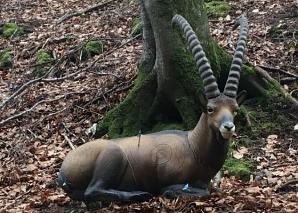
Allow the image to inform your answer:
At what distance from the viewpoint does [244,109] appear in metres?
8.80

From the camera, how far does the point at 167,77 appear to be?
8.39 meters

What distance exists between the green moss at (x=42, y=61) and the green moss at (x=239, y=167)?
250 inches

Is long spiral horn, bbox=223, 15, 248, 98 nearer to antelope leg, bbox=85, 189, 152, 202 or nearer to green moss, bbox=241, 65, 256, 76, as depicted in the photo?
antelope leg, bbox=85, 189, 152, 202

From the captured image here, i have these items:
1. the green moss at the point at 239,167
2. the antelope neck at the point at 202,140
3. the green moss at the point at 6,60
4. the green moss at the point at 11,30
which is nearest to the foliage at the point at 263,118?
the green moss at the point at 239,167

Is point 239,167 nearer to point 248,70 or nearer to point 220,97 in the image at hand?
point 220,97

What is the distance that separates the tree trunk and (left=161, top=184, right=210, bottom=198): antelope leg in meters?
1.78

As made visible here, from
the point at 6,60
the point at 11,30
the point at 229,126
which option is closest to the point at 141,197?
the point at 229,126

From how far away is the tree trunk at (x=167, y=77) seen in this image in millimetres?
8305

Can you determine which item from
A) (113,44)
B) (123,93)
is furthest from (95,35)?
(123,93)

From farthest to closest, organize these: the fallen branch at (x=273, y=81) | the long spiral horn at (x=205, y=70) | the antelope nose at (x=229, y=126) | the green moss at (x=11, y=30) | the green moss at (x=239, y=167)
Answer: the green moss at (x=11, y=30) → the fallen branch at (x=273, y=81) → the green moss at (x=239, y=167) → the long spiral horn at (x=205, y=70) → the antelope nose at (x=229, y=126)

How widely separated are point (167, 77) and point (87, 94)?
2882mm

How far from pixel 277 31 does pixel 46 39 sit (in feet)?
19.0

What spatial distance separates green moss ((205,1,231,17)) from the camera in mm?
13992

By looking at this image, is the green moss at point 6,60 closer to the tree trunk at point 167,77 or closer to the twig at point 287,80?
the tree trunk at point 167,77
